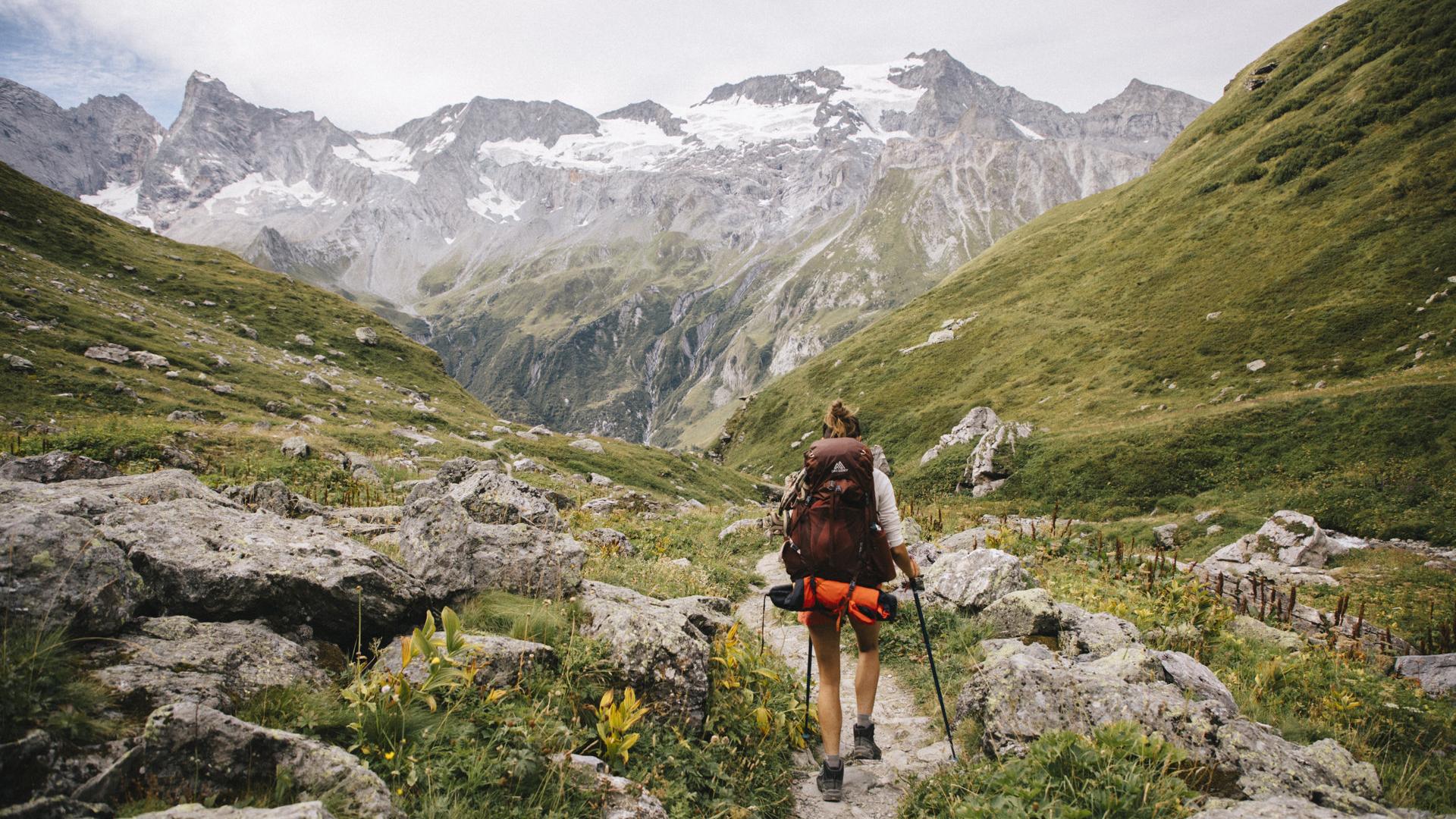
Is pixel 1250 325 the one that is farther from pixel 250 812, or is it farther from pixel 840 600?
pixel 250 812

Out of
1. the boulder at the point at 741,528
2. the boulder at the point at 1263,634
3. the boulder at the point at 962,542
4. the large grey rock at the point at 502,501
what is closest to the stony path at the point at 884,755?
the large grey rock at the point at 502,501

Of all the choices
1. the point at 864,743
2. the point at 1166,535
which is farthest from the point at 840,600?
the point at 1166,535

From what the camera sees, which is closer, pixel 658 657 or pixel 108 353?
pixel 658 657

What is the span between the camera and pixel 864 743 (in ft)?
26.8

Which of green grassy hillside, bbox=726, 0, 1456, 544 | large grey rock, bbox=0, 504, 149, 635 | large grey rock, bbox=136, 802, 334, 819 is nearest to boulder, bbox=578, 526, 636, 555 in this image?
large grey rock, bbox=0, 504, 149, 635

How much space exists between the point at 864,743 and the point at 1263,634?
920 cm

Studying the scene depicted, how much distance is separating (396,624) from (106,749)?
3.51m

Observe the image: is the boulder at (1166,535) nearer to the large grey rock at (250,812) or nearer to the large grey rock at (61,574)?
the large grey rock at (250,812)

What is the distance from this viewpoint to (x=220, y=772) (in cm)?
405

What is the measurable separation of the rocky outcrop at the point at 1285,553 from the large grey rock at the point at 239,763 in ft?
80.8

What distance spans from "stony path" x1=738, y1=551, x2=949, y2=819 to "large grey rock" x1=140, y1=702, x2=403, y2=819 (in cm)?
500

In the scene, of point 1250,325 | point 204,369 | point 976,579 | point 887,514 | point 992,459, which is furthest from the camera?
point 1250,325

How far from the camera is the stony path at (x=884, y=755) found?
7.23 meters

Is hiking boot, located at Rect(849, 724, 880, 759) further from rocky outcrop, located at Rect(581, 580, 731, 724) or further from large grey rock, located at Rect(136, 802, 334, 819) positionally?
large grey rock, located at Rect(136, 802, 334, 819)
